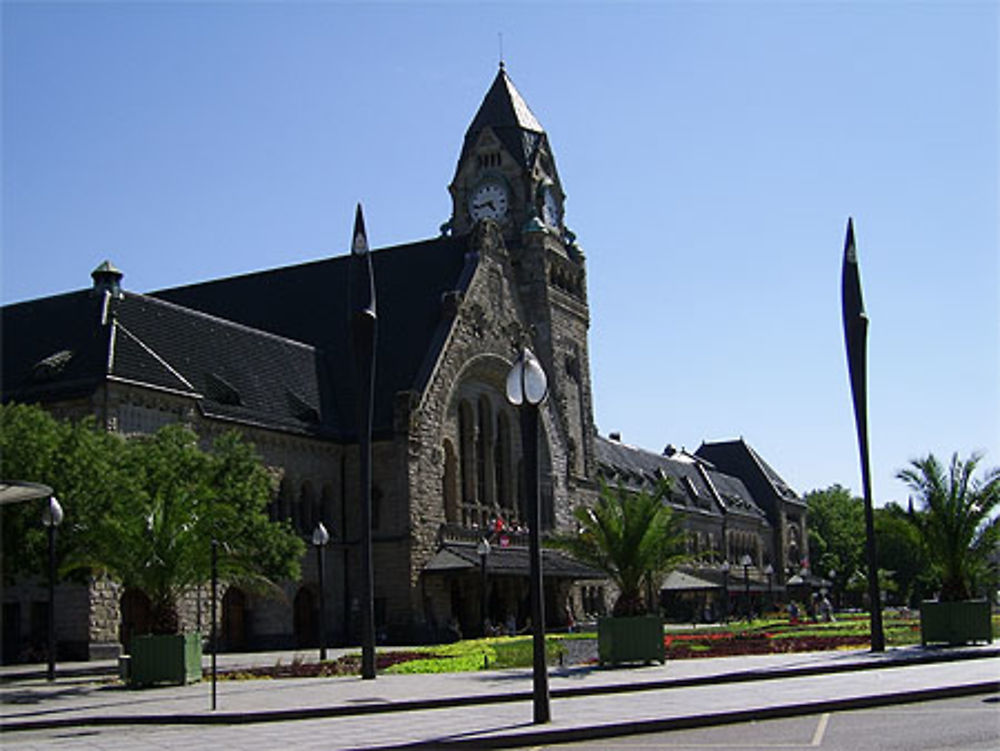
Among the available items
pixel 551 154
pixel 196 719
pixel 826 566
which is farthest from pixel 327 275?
pixel 826 566

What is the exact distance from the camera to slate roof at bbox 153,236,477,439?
182ft

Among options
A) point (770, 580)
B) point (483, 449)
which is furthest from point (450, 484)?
point (770, 580)

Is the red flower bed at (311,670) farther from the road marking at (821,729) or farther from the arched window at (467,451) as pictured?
the arched window at (467,451)

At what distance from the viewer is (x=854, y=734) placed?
1452 cm

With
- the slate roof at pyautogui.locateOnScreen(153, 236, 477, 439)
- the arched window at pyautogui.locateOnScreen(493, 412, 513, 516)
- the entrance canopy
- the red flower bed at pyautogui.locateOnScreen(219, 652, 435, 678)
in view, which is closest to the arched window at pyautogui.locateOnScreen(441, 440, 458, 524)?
the slate roof at pyautogui.locateOnScreen(153, 236, 477, 439)

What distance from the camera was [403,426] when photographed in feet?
170

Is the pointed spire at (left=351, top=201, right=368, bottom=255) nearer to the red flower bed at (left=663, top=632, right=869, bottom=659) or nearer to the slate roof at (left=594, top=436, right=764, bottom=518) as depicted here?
the red flower bed at (left=663, top=632, right=869, bottom=659)

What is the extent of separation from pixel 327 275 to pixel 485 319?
29.8 ft

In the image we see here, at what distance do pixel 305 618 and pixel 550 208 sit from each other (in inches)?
1248

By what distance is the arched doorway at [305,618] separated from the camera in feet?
164

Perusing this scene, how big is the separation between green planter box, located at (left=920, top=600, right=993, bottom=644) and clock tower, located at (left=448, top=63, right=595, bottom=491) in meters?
40.0

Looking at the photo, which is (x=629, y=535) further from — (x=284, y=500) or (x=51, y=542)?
(x=284, y=500)

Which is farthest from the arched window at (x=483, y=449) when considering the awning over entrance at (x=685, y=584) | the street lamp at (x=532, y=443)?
the street lamp at (x=532, y=443)

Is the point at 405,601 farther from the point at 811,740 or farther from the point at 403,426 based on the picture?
the point at 811,740
